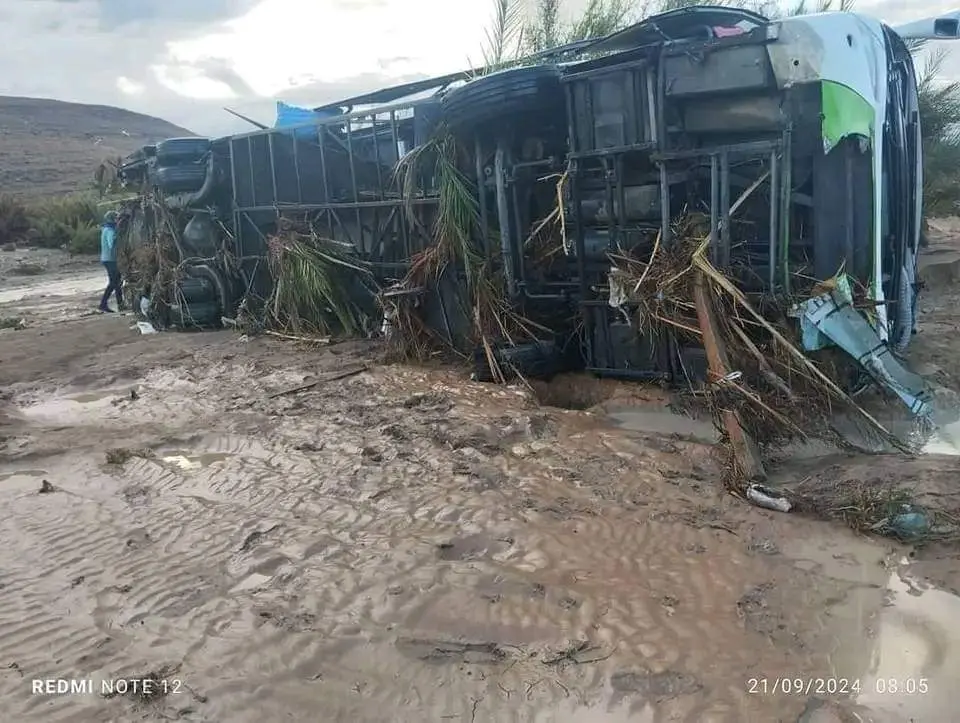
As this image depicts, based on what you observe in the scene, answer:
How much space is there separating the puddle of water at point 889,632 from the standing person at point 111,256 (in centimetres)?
1276

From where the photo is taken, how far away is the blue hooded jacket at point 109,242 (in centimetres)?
1352

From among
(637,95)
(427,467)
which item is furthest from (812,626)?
(637,95)

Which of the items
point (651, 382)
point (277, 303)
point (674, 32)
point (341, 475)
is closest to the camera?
point (341, 475)

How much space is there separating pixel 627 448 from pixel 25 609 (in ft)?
11.5

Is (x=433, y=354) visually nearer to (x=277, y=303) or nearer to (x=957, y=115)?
(x=277, y=303)

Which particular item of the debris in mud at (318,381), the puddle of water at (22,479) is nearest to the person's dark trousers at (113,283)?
the debris in mud at (318,381)

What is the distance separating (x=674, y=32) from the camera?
6.02 metres

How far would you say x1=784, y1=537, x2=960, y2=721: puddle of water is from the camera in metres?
2.82

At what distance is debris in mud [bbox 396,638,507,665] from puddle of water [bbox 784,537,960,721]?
1.27 m

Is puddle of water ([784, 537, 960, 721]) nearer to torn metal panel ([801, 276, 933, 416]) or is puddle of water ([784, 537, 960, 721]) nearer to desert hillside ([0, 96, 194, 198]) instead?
torn metal panel ([801, 276, 933, 416])

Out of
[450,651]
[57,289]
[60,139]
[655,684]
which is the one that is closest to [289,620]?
[450,651]

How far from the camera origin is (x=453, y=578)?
148 inches

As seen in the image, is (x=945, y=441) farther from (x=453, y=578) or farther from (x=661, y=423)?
(x=453, y=578)

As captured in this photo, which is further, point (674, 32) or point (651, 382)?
point (651, 382)
